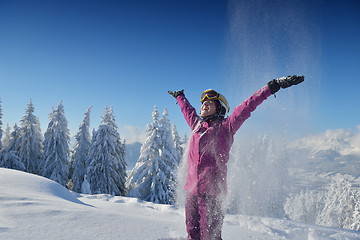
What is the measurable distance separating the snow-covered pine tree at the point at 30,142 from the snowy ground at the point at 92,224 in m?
23.9

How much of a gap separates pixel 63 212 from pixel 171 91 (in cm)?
336

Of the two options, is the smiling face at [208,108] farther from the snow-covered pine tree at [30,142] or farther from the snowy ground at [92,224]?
the snow-covered pine tree at [30,142]

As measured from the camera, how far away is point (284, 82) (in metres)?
3.00

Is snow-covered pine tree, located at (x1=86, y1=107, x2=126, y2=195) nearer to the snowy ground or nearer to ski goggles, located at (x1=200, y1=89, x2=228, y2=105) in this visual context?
the snowy ground

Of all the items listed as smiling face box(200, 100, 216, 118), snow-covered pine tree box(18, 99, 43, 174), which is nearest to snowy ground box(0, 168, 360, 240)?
smiling face box(200, 100, 216, 118)

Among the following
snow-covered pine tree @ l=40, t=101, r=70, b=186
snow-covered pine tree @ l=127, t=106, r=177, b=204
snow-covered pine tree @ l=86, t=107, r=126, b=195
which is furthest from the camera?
snow-covered pine tree @ l=40, t=101, r=70, b=186

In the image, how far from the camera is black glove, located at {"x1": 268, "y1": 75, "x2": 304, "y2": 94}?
2.98m

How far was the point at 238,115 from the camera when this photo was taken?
312 cm

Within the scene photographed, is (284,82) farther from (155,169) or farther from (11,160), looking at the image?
(11,160)

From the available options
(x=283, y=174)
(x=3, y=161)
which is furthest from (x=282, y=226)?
(x=3, y=161)

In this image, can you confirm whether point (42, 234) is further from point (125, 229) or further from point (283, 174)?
point (283, 174)

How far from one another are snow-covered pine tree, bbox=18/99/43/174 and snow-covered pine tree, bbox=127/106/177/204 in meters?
16.3

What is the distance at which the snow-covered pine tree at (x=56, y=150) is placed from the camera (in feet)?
76.9

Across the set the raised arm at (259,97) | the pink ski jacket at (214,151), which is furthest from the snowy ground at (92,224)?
the raised arm at (259,97)
